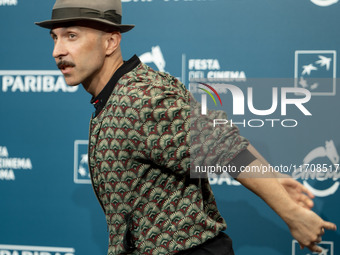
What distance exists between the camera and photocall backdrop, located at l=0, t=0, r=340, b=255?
7.12 feet

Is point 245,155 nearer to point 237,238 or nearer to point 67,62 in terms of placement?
point 67,62

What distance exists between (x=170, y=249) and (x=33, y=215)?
4.85ft

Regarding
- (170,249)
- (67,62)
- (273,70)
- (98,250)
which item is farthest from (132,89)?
(98,250)

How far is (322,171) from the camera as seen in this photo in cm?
228

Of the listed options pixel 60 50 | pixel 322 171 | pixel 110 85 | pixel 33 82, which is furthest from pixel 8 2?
pixel 322 171

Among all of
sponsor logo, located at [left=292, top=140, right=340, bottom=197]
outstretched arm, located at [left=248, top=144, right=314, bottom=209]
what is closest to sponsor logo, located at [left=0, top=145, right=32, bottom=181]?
sponsor logo, located at [left=292, top=140, right=340, bottom=197]

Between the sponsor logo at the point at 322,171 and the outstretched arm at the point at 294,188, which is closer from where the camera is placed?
the outstretched arm at the point at 294,188

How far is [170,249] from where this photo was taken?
1.33 meters

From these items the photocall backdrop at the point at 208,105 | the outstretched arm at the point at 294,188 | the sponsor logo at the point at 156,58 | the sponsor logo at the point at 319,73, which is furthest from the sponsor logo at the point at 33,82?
the outstretched arm at the point at 294,188

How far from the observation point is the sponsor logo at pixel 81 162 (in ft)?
8.21

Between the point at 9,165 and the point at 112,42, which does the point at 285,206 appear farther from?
the point at 9,165

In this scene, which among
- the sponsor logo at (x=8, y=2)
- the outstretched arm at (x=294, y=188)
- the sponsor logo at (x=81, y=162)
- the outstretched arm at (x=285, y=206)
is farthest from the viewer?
the sponsor logo at (x=8, y=2)

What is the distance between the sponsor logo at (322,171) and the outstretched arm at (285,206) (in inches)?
32.7

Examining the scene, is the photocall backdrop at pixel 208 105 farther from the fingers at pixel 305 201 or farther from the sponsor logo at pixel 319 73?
the fingers at pixel 305 201
